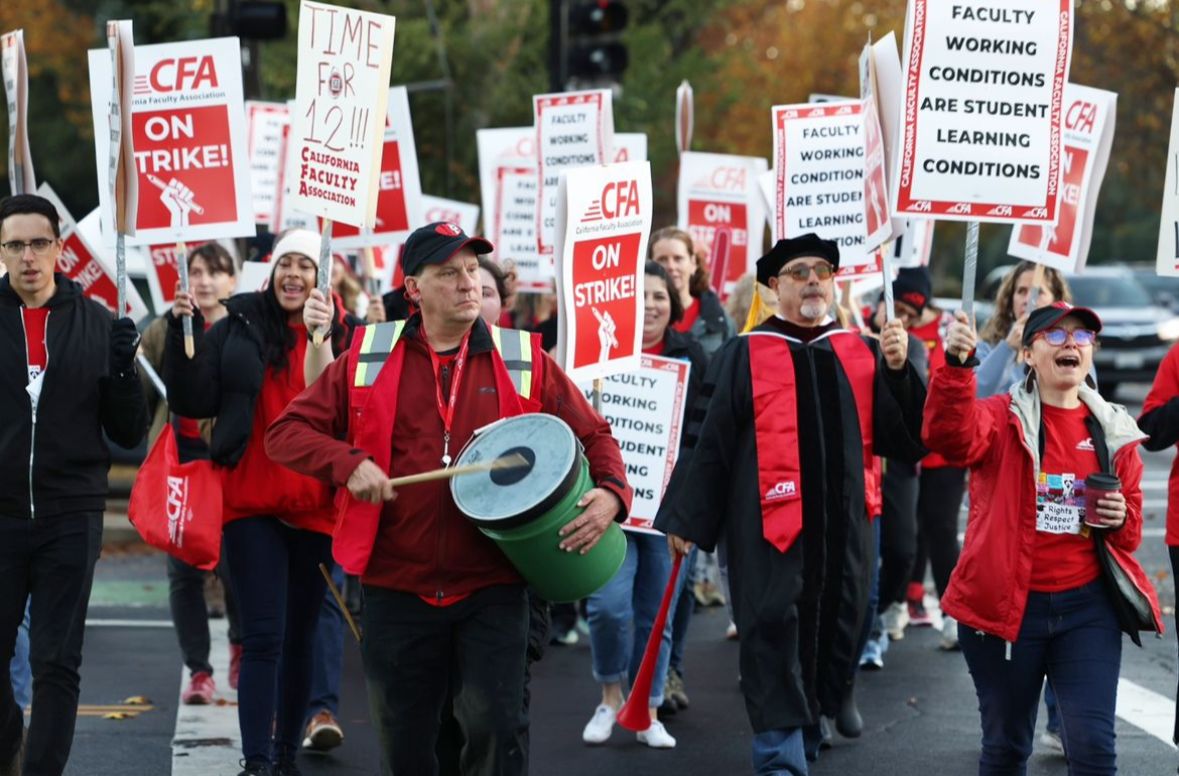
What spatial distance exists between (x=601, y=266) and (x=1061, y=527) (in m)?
2.33

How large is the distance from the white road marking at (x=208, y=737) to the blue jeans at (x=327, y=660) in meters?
0.36

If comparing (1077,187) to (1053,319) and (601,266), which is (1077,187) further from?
(1053,319)

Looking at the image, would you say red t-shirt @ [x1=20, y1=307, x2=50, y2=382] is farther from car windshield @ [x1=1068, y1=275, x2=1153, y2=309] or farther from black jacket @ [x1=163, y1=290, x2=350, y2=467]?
car windshield @ [x1=1068, y1=275, x2=1153, y2=309]

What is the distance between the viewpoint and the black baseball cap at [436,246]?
573 centimetres

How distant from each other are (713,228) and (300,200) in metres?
6.64

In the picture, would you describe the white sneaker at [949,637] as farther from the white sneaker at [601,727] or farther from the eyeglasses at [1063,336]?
the eyeglasses at [1063,336]

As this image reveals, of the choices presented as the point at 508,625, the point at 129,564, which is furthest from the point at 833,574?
the point at 129,564

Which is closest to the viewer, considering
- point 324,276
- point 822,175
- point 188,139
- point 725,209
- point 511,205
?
point 324,276

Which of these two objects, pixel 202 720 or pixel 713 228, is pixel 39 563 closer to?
pixel 202 720

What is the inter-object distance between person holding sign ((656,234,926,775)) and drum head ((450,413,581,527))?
1.45 metres

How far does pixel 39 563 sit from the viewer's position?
6.49m

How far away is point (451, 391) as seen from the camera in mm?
5688

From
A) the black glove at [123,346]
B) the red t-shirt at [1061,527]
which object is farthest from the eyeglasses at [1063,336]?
the black glove at [123,346]

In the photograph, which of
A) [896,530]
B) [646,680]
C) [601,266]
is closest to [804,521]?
[646,680]
